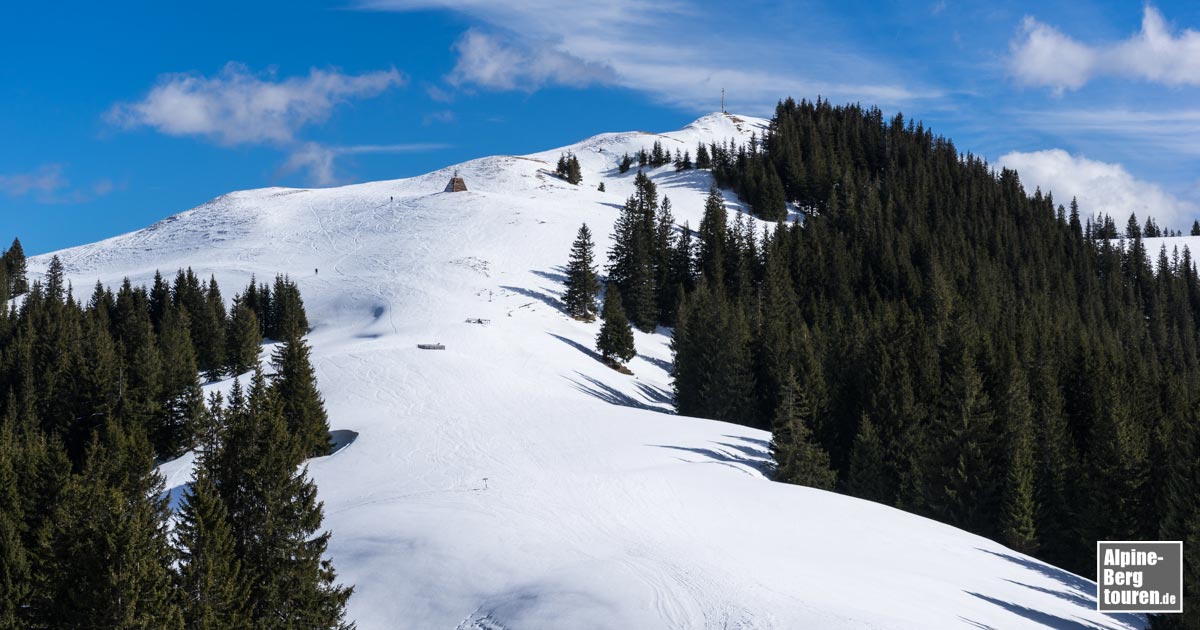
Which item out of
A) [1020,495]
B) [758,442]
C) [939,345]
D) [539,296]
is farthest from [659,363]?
[1020,495]

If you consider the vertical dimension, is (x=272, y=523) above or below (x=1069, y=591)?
above

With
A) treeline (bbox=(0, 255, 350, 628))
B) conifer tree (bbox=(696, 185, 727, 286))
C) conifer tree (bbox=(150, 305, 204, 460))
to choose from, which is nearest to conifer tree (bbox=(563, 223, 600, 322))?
conifer tree (bbox=(696, 185, 727, 286))

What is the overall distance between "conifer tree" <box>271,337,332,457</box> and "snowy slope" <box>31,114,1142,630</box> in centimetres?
151

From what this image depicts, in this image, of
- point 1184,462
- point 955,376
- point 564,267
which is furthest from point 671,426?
point 564,267

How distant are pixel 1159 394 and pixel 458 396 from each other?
51.7 metres

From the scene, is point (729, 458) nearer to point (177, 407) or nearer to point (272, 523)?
point (272, 523)

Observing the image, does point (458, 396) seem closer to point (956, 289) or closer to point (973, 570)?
point (973, 570)

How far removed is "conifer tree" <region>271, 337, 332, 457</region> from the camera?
41438mm

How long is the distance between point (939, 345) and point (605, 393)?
82.1 feet

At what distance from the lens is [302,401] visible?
42094mm

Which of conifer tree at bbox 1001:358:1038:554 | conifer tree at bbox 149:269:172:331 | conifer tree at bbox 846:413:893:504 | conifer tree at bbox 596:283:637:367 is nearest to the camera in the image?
conifer tree at bbox 1001:358:1038:554

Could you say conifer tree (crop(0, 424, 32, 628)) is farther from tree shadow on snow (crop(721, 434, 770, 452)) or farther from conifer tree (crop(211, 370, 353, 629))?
tree shadow on snow (crop(721, 434, 770, 452))

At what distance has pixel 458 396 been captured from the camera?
2058 inches

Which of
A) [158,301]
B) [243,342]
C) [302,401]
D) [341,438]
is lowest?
[341,438]
